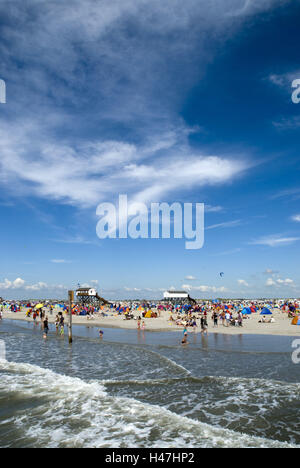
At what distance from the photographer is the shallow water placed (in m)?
8.60

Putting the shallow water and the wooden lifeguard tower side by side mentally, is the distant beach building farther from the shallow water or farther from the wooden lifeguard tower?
the shallow water

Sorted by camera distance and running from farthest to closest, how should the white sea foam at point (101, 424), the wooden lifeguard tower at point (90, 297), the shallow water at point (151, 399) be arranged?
the wooden lifeguard tower at point (90, 297), the shallow water at point (151, 399), the white sea foam at point (101, 424)

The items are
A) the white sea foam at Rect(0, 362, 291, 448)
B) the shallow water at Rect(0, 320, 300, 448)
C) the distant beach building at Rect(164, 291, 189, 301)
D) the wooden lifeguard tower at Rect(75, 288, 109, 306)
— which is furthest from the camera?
the distant beach building at Rect(164, 291, 189, 301)

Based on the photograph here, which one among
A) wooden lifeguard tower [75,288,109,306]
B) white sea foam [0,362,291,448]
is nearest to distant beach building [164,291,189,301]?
wooden lifeguard tower [75,288,109,306]

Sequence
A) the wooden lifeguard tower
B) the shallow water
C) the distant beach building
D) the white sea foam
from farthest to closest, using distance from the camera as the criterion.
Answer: the distant beach building, the wooden lifeguard tower, the shallow water, the white sea foam

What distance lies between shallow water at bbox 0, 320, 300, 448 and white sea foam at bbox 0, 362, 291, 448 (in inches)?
1.2

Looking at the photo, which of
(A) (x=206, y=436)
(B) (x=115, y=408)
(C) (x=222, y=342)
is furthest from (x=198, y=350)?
(A) (x=206, y=436)

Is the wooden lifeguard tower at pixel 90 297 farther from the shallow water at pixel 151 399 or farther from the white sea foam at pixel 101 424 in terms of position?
the white sea foam at pixel 101 424

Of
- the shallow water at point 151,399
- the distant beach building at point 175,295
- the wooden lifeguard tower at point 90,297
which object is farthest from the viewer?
the distant beach building at point 175,295

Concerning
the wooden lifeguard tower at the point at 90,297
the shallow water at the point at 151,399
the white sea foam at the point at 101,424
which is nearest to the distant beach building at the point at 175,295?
the wooden lifeguard tower at the point at 90,297

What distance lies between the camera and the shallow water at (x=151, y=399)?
8602mm

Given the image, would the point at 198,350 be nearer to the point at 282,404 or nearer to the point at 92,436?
the point at 282,404

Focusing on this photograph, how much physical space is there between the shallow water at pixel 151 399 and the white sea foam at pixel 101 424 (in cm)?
3

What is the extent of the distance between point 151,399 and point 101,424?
2.91 metres
